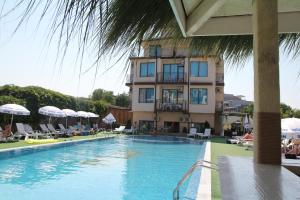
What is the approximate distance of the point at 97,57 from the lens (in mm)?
1316

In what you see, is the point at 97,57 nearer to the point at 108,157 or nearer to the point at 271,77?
the point at 271,77

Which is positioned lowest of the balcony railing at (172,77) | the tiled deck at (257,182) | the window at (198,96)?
the tiled deck at (257,182)

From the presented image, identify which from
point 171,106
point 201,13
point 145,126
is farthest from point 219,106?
point 201,13

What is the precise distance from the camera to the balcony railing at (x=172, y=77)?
33.0 m

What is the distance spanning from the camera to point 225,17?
3031 millimetres

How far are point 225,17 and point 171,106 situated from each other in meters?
30.5

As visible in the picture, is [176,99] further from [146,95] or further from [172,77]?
[146,95]

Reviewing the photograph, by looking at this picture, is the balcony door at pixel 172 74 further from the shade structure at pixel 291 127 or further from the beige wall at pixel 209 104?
the shade structure at pixel 291 127

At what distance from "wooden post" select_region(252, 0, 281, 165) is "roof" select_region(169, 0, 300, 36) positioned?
471 millimetres

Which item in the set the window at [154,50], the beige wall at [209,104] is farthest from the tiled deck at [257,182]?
the beige wall at [209,104]

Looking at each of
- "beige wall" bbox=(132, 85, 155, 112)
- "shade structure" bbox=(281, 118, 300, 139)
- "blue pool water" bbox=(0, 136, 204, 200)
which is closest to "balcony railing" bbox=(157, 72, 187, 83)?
"beige wall" bbox=(132, 85, 155, 112)

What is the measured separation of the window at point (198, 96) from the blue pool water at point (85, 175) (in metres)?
A: 17.4

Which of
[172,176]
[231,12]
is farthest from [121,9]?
[172,176]

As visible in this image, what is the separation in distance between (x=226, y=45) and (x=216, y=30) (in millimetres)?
354
